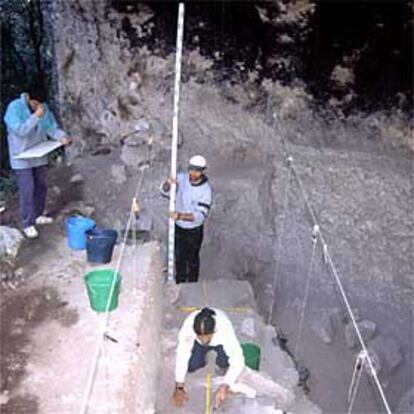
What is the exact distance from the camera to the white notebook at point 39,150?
5.29m

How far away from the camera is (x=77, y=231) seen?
523cm

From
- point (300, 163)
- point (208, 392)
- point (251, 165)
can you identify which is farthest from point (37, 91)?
point (208, 392)

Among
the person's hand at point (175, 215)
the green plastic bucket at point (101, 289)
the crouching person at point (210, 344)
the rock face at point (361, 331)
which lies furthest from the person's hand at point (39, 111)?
the rock face at point (361, 331)

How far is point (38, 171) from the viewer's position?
5586mm

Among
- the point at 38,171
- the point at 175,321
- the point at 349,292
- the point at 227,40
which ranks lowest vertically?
the point at 349,292

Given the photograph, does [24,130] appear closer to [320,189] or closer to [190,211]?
[190,211]

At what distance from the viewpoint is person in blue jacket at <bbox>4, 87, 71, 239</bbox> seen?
517cm

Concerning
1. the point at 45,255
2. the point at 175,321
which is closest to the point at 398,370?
the point at 175,321

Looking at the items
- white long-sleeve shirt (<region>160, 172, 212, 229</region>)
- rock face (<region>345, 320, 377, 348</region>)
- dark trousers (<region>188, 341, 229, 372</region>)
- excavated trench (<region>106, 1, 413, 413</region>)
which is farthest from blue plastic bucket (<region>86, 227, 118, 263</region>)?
rock face (<region>345, 320, 377, 348</region>)

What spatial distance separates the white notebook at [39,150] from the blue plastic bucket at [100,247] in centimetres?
87

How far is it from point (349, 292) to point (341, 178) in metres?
1.34

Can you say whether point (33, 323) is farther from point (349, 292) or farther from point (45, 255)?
point (349, 292)

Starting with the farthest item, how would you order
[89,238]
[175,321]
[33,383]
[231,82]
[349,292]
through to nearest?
[231,82] → [349,292] → [175,321] → [89,238] → [33,383]

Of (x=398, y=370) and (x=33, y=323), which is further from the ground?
(x=33, y=323)
